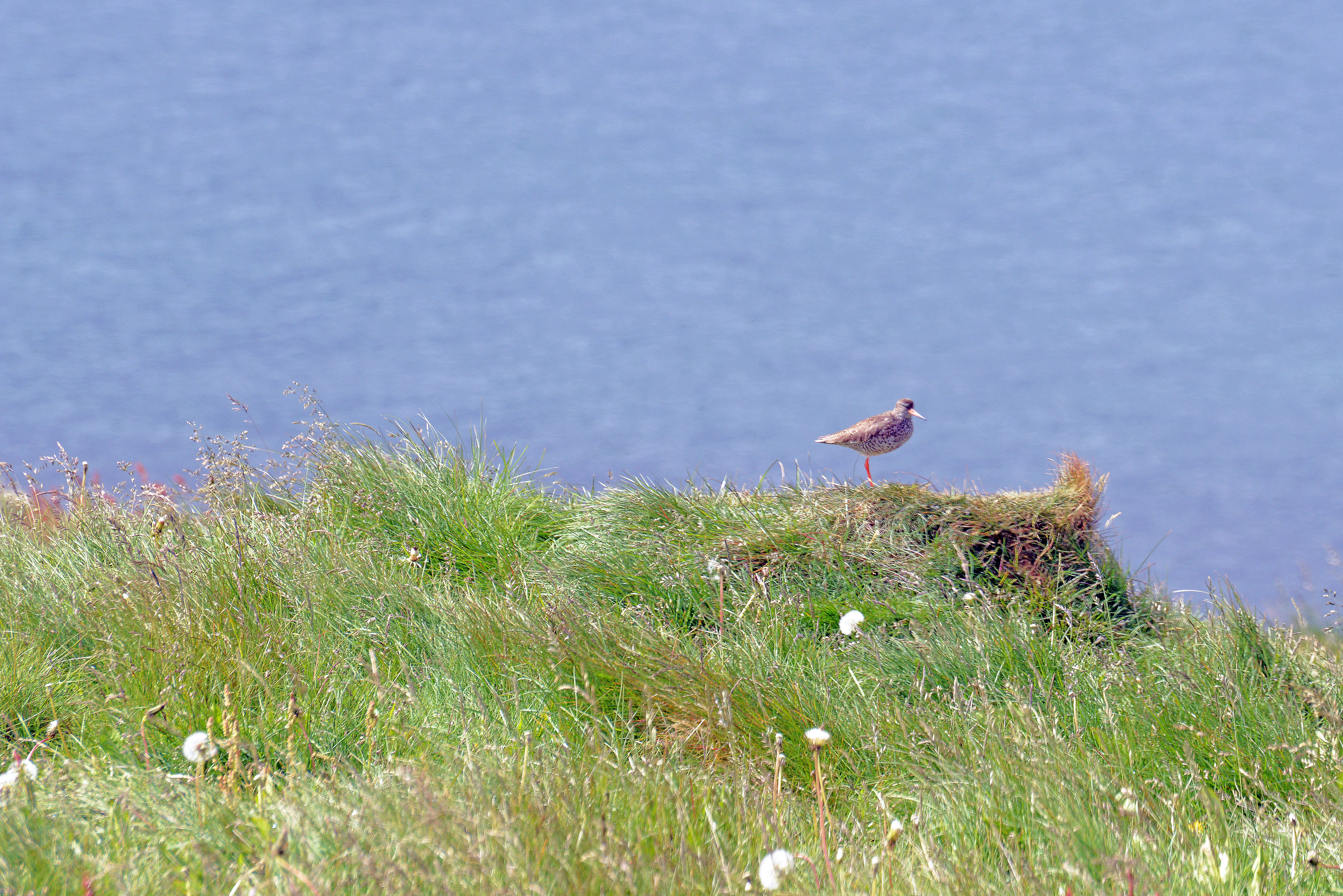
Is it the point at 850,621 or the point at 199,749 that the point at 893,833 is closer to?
the point at 850,621

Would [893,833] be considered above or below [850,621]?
above

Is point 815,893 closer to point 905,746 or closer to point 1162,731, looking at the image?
point 905,746

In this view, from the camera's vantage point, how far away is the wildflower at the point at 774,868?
2.30 metres

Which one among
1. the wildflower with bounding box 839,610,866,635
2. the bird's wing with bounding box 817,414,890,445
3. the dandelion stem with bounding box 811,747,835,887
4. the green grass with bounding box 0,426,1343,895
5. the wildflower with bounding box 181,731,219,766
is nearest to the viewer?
the dandelion stem with bounding box 811,747,835,887

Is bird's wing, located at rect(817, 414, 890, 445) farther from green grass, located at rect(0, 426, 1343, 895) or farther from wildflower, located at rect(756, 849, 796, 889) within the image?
wildflower, located at rect(756, 849, 796, 889)

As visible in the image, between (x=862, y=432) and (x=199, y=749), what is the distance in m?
5.31

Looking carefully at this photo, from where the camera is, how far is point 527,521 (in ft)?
23.1

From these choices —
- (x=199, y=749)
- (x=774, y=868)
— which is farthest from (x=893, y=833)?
(x=199, y=749)

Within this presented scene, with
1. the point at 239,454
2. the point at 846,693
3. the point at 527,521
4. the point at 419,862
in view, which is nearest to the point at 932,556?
the point at 846,693

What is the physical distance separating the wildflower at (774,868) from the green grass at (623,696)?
0.56 feet

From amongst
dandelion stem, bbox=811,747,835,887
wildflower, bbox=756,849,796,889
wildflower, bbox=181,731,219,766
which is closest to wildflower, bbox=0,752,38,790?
wildflower, bbox=181,731,219,766

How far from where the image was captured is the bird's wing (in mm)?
7273

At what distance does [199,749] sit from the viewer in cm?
276

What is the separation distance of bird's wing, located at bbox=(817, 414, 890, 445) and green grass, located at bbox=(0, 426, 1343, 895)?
49 cm
